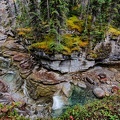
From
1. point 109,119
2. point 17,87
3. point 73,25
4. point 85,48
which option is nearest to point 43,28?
point 73,25

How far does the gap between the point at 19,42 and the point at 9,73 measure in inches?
444

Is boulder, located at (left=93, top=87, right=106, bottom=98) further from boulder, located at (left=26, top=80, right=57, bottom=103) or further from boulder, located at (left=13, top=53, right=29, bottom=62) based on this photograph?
boulder, located at (left=13, top=53, right=29, bottom=62)

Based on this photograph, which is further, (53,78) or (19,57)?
(19,57)

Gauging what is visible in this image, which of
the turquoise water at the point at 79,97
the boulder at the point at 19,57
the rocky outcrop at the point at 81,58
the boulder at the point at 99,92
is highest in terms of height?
the rocky outcrop at the point at 81,58

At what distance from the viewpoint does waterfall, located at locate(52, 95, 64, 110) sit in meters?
22.4

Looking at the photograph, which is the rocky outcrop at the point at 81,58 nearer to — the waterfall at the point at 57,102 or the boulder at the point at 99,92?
the boulder at the point at 99,92

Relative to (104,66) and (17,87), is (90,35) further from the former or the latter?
(17,87)

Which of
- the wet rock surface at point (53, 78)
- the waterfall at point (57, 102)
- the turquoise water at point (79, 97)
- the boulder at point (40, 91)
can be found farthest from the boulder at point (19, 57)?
the turquoise water at point (79, 97)

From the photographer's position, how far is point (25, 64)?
29656 mm

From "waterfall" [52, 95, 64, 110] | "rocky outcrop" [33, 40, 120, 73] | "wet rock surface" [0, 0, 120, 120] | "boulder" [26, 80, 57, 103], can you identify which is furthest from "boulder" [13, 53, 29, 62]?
"waterfall" [52, 95, 64, 110]

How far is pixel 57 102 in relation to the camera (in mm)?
22984

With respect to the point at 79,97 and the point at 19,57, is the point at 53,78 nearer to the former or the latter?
the point at 79,97

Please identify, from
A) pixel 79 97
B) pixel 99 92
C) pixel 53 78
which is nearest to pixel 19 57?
pixel 53 78

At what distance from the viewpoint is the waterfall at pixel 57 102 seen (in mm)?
22375
